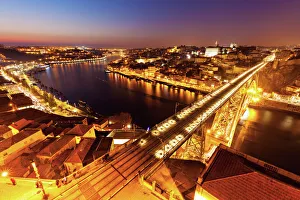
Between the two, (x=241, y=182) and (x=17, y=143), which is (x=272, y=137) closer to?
(x=241, y=182)

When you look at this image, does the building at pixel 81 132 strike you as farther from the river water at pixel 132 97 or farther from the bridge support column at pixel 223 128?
the river water at pixel 132 97

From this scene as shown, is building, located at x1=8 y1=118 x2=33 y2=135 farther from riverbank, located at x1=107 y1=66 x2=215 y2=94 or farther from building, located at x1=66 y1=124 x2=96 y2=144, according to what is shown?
riverbank, located at x1=107 y1=66 x2=215 y2=94

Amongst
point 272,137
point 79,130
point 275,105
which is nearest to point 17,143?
point 79,130

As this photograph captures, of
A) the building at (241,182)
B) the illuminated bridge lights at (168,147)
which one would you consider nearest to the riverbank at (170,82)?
the illuminated bridge lights at (168,147)

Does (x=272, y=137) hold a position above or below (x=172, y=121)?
below

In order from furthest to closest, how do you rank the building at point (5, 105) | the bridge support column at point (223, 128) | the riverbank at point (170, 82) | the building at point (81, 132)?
the riverbank at point (170, 82) → the building at point (5, 105) → the bridge support column at point (223, 128) → the building at point (81, 132)

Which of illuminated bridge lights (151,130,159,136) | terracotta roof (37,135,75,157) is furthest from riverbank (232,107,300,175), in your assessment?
terracotta roof (37,135,75,157)

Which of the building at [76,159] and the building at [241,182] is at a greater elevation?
the building at [241,182]
